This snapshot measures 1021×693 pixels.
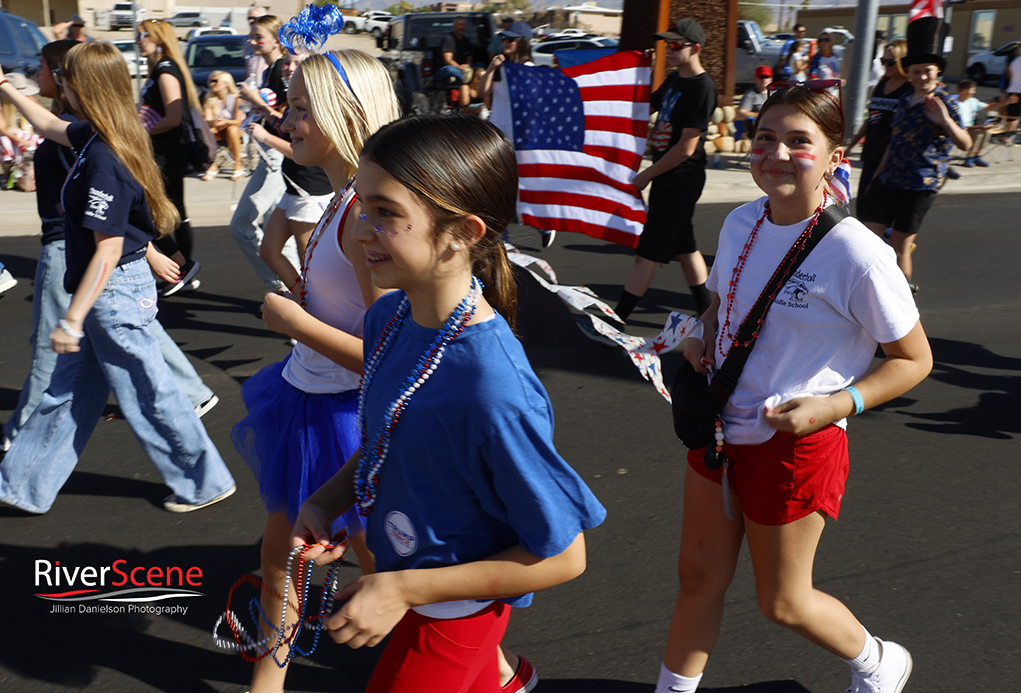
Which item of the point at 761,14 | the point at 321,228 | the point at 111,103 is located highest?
the point at 761,14

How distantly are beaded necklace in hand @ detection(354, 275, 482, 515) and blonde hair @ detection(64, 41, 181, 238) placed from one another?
6.49 feet

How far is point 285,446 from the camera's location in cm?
236

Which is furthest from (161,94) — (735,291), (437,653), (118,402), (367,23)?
(367,23)

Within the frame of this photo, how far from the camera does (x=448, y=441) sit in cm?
152

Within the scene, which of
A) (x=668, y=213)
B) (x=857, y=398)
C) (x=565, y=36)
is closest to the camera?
(x=857, y=398)

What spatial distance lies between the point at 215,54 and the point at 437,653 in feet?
63.8

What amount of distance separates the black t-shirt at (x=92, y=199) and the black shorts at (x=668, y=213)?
3.27 metres

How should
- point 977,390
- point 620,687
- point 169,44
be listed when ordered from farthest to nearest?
point 169,44, point 977,390, point 620,687

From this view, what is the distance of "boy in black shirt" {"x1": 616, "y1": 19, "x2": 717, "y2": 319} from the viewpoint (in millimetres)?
5430

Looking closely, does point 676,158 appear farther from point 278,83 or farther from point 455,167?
point 455,167

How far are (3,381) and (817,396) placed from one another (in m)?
4.73

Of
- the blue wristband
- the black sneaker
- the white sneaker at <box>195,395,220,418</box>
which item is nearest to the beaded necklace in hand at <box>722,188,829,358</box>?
the blue wristband

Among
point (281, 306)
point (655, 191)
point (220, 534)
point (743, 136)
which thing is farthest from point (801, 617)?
point (743, 136)

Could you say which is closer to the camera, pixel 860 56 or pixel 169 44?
pixel 169 44
